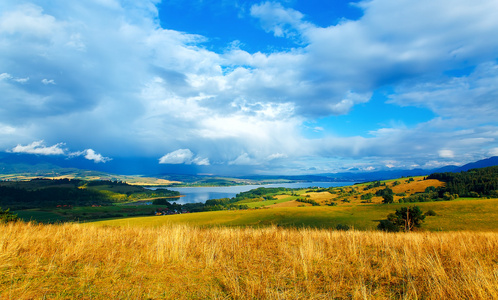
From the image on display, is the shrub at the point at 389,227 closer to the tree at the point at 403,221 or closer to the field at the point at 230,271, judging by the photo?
the tree at the point at 403,221

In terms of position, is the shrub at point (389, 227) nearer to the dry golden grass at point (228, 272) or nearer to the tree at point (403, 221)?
the tree at point (403, 221)

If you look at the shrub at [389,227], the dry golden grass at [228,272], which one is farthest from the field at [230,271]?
the shrub at [389,227]

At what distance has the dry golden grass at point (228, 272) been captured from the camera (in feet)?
13.8

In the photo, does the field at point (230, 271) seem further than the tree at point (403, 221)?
No

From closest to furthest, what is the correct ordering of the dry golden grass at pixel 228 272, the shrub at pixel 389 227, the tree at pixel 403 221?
the dry golden grass at pixel 228 272 < the shrub at pixel 389 227 < the tree at pixel 403 221

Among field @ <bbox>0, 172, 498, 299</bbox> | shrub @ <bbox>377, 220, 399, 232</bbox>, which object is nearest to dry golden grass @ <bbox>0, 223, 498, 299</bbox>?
field @ <bbox>0, 172, 498, 299</bbox>

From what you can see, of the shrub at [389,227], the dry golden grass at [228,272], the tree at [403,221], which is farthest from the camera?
the tree at [403,221]

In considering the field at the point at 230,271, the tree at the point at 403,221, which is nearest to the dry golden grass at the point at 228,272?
the field at the point at 230,271

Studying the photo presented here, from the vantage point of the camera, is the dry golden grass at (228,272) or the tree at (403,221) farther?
the tree at (403,221)

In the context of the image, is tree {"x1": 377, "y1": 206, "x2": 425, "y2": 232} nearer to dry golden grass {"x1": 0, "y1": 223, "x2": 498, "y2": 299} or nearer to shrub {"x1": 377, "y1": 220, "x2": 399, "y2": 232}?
shrub {"x1": 377, "y1": 220, "x2": 399, "y2": 232}

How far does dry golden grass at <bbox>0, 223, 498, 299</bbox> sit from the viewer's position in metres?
4.20

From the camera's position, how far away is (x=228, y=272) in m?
5.34

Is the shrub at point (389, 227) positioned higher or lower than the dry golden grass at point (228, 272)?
lower

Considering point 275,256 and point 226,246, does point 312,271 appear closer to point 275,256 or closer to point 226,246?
point 275,256
